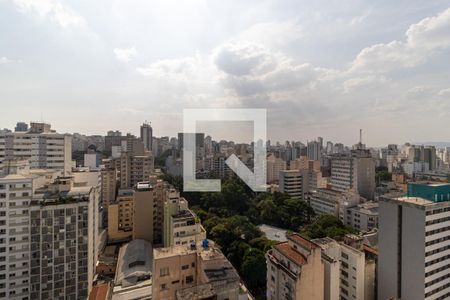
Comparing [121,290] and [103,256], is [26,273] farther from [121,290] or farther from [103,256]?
[103,256]

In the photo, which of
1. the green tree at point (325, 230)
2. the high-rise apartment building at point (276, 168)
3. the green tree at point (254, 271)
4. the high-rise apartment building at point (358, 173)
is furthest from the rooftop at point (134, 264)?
the high-rise apartment building at point (358, 173)

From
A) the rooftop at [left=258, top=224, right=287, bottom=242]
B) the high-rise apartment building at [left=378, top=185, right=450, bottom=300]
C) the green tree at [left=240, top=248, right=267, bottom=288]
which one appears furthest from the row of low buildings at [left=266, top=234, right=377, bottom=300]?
the rooftop at [left=258, top=224, right=287, bottom=242]

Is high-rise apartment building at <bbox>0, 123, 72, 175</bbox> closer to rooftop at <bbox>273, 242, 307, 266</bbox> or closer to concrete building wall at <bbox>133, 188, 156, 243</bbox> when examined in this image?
concrete building wall at <bbox>133, 188, 156, 243</bbox>

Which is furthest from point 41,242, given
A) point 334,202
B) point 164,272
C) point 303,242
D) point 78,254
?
point 334,202

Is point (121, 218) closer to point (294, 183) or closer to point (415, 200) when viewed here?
point (294, 183)

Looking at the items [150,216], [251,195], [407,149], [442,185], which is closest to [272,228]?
[251,195]

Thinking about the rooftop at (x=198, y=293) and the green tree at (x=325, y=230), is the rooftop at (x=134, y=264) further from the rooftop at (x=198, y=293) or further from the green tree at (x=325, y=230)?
the green tree at (x=325, y=230)
